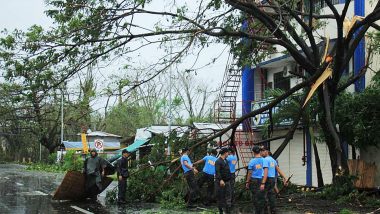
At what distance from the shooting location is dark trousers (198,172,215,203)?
15953 mm

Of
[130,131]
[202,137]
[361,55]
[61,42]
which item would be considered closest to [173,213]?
[202,137]

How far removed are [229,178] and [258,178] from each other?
128 cm

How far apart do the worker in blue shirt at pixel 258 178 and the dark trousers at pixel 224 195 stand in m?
0.94

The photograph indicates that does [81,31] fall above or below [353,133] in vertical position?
above

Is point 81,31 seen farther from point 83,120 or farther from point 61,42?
point 83,120

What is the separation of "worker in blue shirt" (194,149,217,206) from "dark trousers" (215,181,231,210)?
1.89m

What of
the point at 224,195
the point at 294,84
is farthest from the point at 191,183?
the point at 294,84

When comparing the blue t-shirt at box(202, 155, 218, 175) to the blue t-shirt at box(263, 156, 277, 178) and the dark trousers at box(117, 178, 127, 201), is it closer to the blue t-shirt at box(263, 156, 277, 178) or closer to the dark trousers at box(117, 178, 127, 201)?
the dark trousers at box(117, 178, 127, 201)

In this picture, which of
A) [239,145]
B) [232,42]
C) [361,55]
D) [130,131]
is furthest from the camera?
[130,131]

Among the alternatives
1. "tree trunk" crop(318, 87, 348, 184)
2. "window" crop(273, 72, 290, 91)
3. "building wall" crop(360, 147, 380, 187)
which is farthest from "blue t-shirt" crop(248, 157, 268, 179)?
"window" crop(273, 72, 290, 91)

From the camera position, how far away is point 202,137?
1791 centimetres

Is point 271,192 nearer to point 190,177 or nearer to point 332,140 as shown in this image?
point 190,177

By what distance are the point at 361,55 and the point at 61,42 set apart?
492 inches

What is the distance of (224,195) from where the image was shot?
44.9ft
